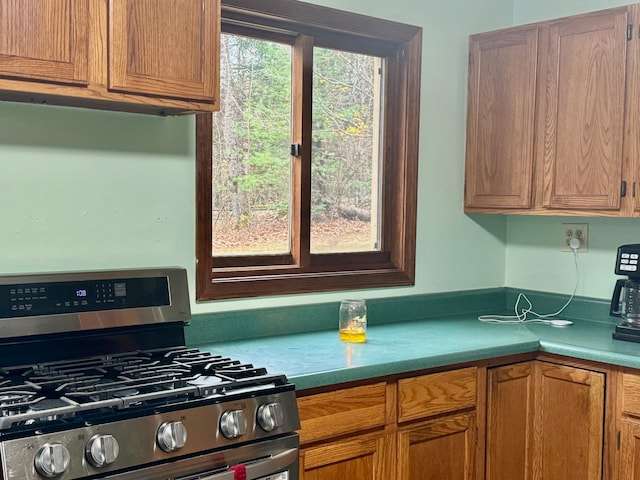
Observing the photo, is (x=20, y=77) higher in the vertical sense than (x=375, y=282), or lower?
higher

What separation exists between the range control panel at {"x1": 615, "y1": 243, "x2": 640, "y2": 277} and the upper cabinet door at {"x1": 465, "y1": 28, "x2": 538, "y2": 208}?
16.0 inches

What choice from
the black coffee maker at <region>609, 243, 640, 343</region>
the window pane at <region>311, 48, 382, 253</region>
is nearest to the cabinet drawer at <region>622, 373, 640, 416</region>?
→ the black coffee maker at <region>609, 243, 640, 343</region>

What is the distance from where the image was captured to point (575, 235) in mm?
3066

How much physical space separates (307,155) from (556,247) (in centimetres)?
117

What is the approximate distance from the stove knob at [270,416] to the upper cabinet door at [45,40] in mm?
906

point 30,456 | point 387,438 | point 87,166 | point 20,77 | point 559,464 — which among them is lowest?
point 559,464

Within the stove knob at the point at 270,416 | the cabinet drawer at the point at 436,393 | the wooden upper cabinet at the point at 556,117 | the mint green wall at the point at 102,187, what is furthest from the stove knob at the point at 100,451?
the wooden upper cabinet at the point at 556,117

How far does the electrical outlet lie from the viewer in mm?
3032

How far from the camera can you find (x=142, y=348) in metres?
2.17

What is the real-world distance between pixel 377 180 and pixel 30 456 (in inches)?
72.7

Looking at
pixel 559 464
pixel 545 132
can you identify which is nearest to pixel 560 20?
pixel 545 132

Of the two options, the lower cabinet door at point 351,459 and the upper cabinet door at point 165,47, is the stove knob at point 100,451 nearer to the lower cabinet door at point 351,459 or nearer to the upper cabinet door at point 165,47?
the lower cabinet door at point 351,459

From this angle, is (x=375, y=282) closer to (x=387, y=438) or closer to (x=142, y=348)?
(x=387, y=438)

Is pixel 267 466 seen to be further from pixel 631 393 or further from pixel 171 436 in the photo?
pixel 631 393
